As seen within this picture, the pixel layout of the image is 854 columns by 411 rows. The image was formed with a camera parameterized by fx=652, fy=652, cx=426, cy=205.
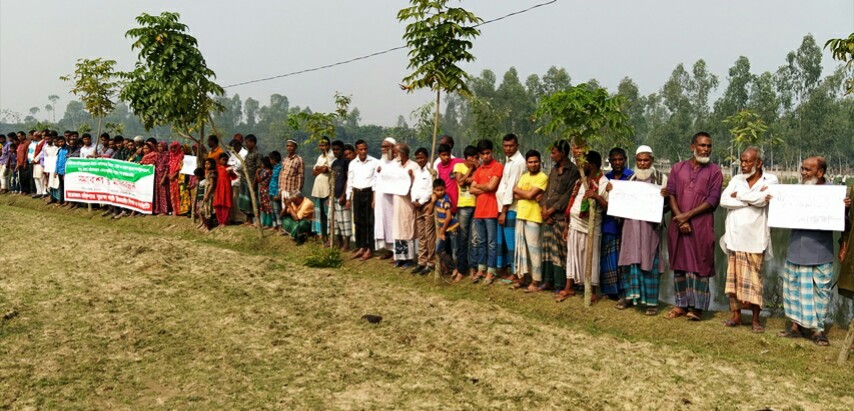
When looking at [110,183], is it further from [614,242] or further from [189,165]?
[614,242]

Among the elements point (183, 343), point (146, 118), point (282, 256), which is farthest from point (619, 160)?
point (146, 118)

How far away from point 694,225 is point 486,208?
7.86 ft

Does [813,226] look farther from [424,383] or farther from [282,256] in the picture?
[282,256]

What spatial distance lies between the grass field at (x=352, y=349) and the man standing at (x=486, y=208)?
397mm

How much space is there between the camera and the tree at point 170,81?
1045cm

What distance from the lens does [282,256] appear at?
988 centimetres

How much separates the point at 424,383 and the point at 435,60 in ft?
14.2

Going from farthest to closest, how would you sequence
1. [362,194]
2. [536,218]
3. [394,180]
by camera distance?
[362,194], [394,180], [536,218]

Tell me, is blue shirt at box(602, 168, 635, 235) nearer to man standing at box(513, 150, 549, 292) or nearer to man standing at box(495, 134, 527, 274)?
man standing at box(513, 150, 549, 292)

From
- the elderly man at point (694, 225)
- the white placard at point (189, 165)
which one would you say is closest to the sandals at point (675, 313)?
the elderly man at point (694, 225)

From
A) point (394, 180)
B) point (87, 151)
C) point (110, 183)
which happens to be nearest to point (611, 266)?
point (394, 180)

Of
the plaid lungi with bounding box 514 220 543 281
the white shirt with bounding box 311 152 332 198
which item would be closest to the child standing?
the plaid lungi with bounding box 514 220 543 281

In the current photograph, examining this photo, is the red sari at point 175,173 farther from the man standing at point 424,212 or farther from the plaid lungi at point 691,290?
the plaid lungi at point 691,290

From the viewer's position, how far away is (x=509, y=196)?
746 cm
